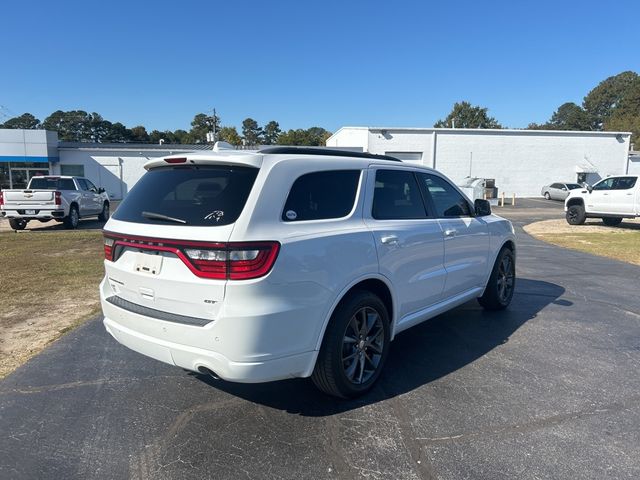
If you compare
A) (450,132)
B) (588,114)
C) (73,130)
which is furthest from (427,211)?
(588,114)

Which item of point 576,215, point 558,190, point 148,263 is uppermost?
point 148,263

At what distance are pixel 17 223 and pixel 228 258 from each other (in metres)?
16.3

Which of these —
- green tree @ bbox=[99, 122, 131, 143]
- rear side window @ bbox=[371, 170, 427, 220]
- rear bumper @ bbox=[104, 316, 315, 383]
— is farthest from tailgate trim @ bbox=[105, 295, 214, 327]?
green tree @ bbox=[99, 122, 131, 143]

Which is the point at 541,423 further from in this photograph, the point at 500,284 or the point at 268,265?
the point at 500,284

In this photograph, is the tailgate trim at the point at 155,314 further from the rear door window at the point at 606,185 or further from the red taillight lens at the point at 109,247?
the rear door window at the point at 606,185

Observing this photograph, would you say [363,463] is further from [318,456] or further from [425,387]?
[425,387]

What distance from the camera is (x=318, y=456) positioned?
9.23ft

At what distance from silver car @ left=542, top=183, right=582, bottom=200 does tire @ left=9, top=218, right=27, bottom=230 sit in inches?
1363

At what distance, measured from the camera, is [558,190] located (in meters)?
36.2

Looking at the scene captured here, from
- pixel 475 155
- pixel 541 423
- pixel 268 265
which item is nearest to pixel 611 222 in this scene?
pixel 541 423

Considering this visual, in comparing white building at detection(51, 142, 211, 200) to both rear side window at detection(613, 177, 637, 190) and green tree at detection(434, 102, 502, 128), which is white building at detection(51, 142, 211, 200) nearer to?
rear side window at detection(613, 177, 637, 190)

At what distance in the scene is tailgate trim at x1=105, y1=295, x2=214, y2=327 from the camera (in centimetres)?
285

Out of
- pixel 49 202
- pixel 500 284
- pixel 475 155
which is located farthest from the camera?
pixel 475 155

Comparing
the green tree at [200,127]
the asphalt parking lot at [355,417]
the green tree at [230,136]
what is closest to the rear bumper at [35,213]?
the asphalt parking lot at [355,417]
